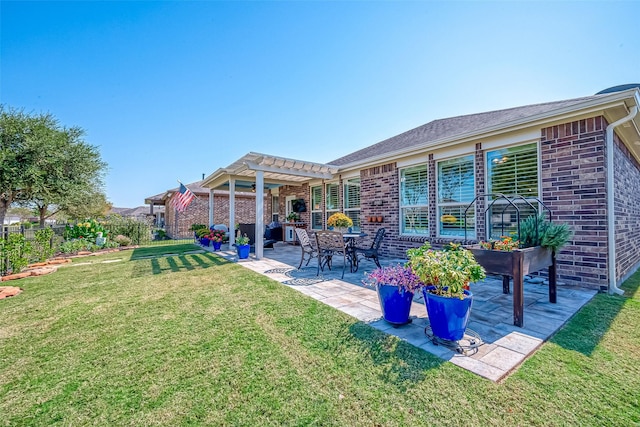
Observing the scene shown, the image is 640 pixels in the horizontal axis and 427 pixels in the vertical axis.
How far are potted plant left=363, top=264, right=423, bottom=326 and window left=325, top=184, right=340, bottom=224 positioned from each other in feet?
20.9

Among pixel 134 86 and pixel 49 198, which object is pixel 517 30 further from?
pixel 49 198

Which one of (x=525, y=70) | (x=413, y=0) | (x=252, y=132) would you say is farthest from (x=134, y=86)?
(x=525, y=70)

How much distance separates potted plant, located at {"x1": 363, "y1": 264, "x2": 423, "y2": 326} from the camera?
2736 mm

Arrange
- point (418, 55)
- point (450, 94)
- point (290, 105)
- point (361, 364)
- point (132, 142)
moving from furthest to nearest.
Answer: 1. point (132, 142)
2. point (290, 105)
3. point (450, 94)
4. point (418, 55)
5. point (361, 364)

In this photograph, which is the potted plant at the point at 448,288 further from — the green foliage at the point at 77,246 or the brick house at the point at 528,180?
the green foliage at the point at 77,246

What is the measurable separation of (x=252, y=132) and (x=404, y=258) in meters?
7.86

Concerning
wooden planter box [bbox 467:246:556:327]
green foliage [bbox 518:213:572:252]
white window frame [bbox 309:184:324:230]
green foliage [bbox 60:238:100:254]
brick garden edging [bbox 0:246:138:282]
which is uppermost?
white window frame [bbox 309:184:324:230]

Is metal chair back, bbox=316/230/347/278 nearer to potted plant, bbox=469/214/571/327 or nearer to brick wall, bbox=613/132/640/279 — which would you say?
potted plant, bbox=469/214/571/327

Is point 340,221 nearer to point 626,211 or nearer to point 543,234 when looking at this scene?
point 543,234

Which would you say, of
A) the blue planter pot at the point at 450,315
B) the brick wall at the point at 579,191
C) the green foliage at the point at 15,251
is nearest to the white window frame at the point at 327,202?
the brick wall at the point at 579,191

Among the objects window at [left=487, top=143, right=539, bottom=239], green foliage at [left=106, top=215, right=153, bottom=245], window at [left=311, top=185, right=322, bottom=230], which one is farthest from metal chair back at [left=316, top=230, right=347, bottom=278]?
green foliage at [left=106, top=215, right=153, bottom=245]

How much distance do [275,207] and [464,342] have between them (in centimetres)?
1166

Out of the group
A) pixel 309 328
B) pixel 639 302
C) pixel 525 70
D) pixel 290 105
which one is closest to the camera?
pixel 309 328

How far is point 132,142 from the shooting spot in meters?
11.3
